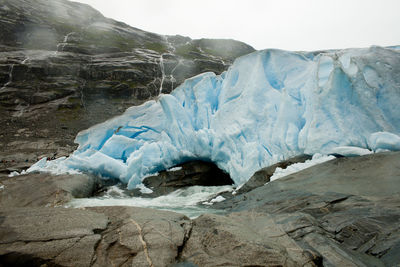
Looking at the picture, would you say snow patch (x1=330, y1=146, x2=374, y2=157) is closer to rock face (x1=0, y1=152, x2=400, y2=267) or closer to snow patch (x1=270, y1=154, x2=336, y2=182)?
snow patch (x1=270, y1=154, x2=336, y2=182)

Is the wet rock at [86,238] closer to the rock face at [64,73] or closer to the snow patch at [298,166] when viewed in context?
the snow patch at [298,166]

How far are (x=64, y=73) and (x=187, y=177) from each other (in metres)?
38.2

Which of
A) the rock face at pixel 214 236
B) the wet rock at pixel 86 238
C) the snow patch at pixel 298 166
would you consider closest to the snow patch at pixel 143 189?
the snow patch at pixel 298 166

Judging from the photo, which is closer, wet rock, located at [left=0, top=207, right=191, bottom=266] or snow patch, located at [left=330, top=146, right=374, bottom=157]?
wet rock, located at [left=0, top=207, right=191, bottom=266]

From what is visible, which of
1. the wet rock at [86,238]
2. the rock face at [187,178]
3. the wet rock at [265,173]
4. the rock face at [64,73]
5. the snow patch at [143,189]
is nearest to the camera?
the wet rock at [86,238]

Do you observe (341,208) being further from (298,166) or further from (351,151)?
(298,166)

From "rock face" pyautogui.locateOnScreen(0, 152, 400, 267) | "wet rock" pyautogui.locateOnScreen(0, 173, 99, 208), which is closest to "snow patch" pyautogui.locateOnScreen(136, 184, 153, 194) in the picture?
"wet rock" pyautogui.locateOnScreen(0, 173, 99, 208)

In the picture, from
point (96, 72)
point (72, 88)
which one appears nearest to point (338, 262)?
point (72, 88)

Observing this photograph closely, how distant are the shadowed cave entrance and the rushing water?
0.49m

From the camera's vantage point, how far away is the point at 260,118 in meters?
9.98

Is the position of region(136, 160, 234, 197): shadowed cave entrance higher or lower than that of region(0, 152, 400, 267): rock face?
lower

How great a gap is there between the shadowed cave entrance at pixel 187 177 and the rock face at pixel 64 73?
42.1ft

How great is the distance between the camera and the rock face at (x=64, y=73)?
28.7 meters

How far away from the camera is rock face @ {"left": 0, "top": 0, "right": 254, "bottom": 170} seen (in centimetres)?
2866
